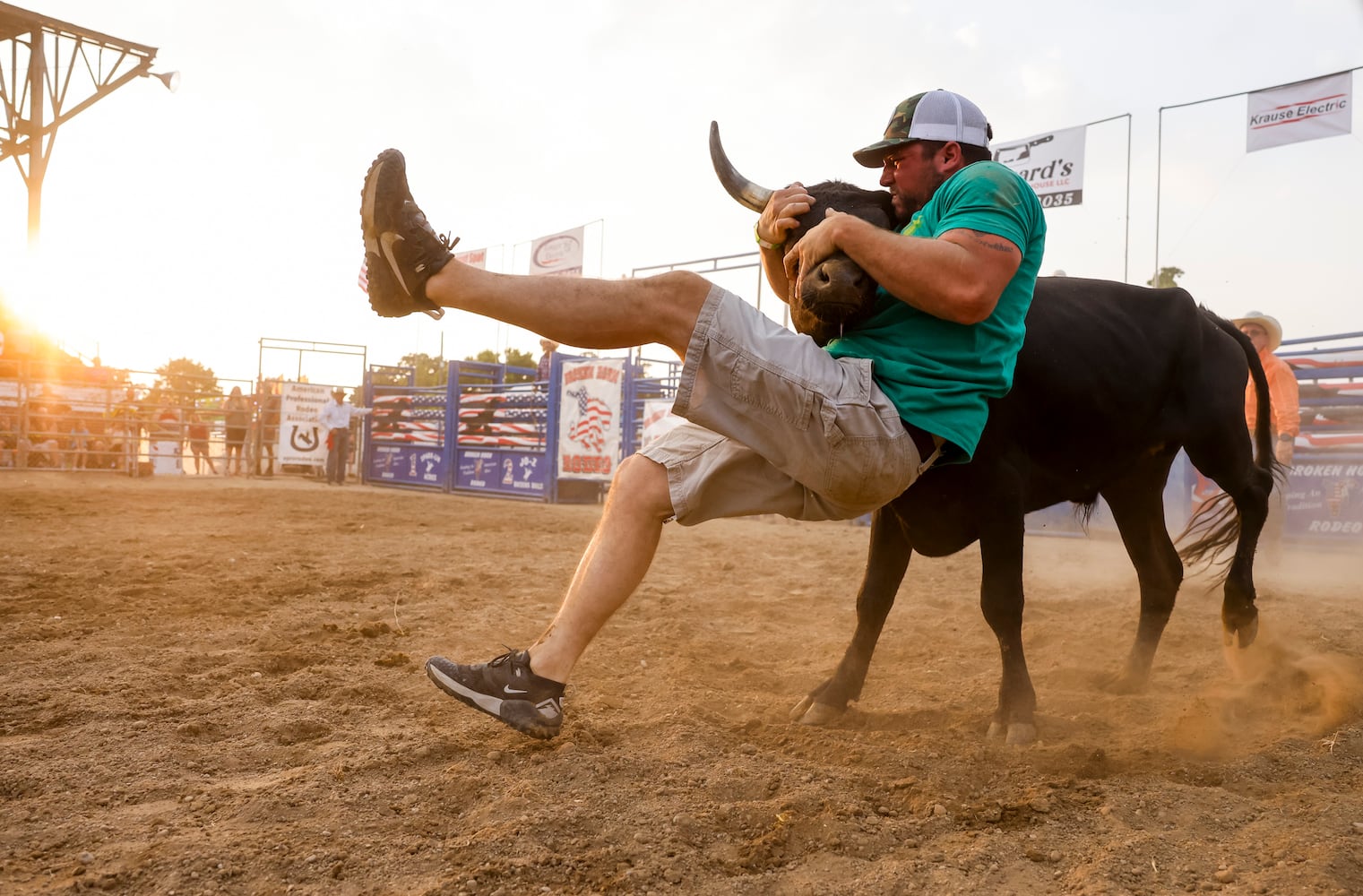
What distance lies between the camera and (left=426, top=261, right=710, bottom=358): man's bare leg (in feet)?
6.41

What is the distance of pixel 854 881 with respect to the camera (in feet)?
4.97

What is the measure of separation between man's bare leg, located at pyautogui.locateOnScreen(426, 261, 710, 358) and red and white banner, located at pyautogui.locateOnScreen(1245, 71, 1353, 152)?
10933 millimetres

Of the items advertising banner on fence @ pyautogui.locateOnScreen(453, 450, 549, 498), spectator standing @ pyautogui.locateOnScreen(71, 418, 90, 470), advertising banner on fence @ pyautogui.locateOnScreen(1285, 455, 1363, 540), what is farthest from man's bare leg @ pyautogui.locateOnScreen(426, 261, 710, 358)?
spectator standing @ pyautogui.locateOnScreen(71, 418, 90, 470)

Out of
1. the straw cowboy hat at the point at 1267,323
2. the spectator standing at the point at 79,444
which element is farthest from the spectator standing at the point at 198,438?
the straw cowboy hat at the point at 1267,323

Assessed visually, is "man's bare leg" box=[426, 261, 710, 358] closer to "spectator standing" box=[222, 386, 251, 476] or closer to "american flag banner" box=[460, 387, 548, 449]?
"american flag banner" box=[460, 387, 548, 449]

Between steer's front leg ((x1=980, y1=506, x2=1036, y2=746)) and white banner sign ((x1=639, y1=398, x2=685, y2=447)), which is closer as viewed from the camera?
steer's front leg ((x1=980, y1=506, x2=1036, y2=746))

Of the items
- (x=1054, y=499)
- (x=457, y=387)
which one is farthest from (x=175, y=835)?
(x=457, y=387)

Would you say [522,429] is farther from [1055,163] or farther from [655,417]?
[1055,163]

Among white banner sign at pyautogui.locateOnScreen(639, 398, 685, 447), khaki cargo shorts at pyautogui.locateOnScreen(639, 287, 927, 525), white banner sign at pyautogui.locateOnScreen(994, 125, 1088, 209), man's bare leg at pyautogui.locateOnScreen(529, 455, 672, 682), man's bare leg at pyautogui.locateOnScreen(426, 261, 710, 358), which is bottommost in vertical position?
man's bare leg at pyautogui.locateOnScreen(529, 455, 672, 682)

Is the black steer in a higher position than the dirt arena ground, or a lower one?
higher

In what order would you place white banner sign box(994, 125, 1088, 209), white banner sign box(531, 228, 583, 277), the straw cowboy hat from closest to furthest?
the straw cowboy hat, white banner sign box(994, 125, 1088, 209), white banner sign box(531, 228, 583, 277)

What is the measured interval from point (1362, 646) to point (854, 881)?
3042 millimetres

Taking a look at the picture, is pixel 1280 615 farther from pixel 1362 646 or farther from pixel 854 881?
pixel 854 881

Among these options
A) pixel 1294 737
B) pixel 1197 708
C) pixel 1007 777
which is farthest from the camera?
pixel 1197 708
